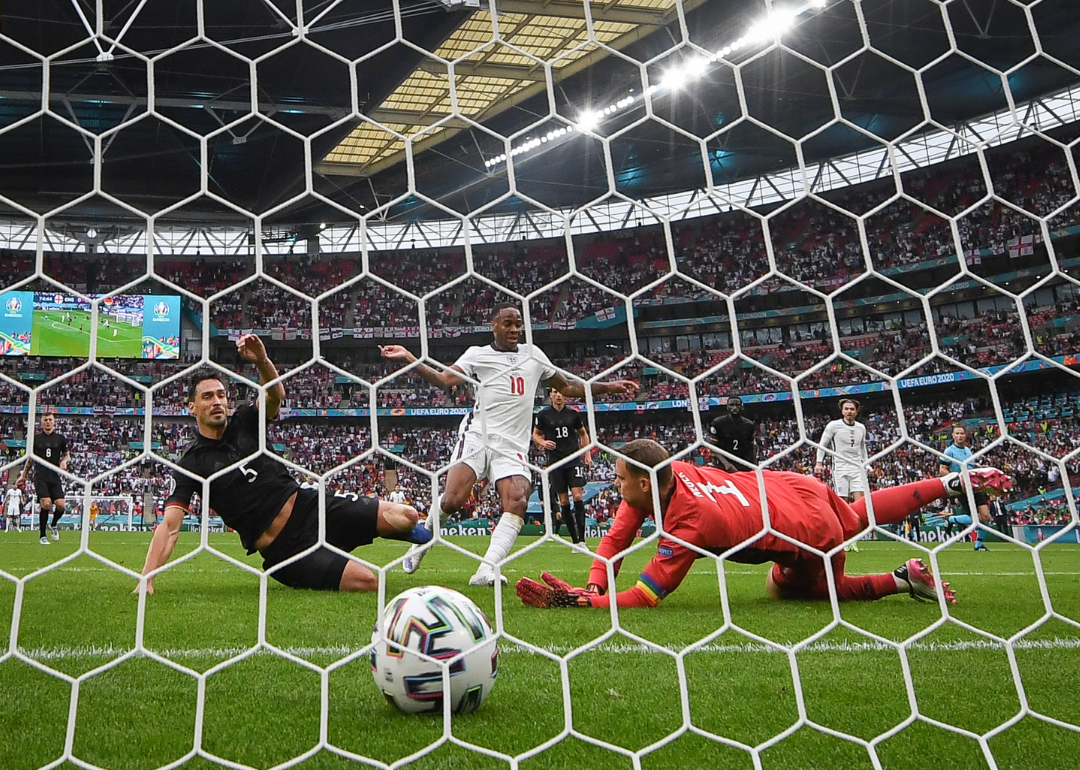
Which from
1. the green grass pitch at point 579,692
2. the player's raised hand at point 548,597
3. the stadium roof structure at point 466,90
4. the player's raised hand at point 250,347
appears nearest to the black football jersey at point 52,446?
the stadium roof structure at point 466,90

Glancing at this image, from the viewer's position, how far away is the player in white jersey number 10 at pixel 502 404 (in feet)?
8.16

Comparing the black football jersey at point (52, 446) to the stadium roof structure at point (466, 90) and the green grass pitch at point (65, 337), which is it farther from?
the green grass pitch at point (65, 337)

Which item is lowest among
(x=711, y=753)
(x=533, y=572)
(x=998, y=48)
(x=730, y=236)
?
(x=533, y=572)

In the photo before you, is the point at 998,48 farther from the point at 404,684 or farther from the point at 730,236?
the point at 404,684

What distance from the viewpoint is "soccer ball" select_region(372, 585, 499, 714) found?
1682 mm

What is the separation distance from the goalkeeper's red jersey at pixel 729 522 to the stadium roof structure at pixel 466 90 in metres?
8.50

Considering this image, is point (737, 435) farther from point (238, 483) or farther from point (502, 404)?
point (238, 483)

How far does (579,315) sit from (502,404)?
63.5 feet

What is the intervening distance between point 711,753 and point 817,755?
0.20 meters

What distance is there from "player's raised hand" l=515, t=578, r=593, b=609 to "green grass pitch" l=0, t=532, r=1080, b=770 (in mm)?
66

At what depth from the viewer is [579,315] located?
22.6 metres

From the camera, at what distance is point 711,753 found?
4.83 feet

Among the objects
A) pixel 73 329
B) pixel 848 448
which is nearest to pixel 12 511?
pixel 73 329

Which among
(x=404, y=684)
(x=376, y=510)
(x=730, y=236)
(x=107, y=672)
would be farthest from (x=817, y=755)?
(x=730, y=236)
